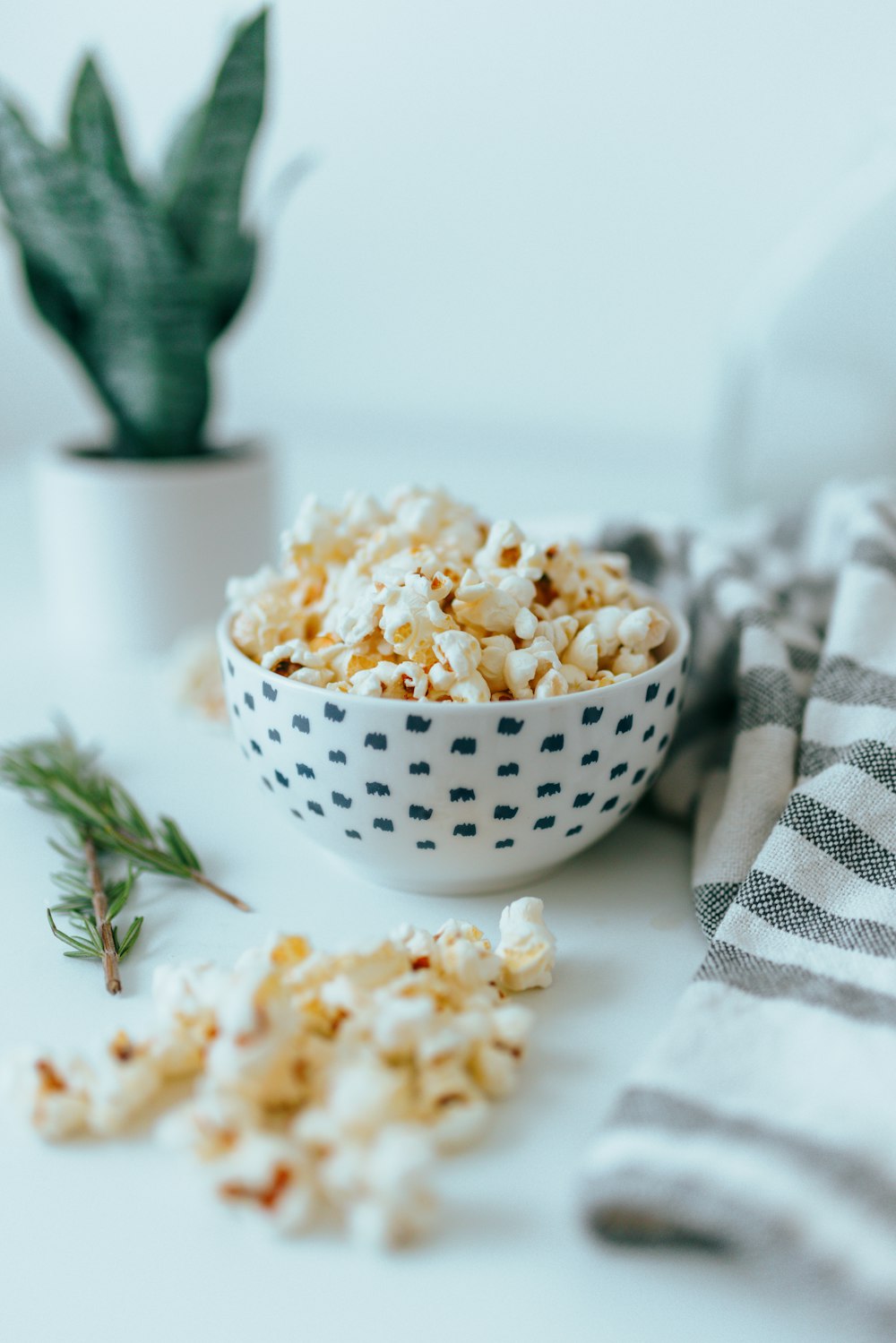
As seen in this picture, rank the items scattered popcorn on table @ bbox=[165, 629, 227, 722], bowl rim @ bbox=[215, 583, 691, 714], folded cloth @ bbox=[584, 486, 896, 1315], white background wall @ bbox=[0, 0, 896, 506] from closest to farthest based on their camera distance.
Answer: folded cloth @ bbox=[584, 486, 896, 1315] → bowl rim @ bbox=[215, 583, 691, 714] → scattered popcorn on table @ bbox=[165, 629, 227, 722] → white background wall @ bbox=[0, 0, 896, 506]

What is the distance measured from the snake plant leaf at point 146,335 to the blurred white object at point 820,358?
47 centimetres

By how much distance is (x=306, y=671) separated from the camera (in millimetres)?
498

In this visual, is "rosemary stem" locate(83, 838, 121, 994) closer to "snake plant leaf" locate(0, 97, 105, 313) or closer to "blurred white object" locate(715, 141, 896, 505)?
"snake plant leaf" locate(0, 97, 105, 313)

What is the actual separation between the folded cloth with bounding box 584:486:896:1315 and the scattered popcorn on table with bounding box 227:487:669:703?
10 cm

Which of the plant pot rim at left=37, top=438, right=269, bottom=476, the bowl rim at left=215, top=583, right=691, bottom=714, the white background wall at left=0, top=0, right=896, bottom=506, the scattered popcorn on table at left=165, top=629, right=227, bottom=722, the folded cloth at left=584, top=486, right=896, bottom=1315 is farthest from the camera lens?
the white background wall at left=0, top=0, right=896, bottom=506

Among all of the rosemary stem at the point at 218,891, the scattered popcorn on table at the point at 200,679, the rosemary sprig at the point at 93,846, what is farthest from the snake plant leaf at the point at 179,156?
the rosemary stem at the point at 218,891

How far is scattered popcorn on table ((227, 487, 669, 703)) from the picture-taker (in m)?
0.48

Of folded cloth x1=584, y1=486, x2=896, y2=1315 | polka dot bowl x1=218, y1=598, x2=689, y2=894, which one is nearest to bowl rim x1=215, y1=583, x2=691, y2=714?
polka dot bowl x1=218, y1=598, x2=689, y2=894

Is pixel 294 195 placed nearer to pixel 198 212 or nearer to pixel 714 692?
pixel 198 212

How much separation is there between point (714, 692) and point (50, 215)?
607mm

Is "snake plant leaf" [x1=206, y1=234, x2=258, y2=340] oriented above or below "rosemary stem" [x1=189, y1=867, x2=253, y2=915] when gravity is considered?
above

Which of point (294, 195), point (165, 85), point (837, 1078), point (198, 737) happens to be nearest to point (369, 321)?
point (294, 195)

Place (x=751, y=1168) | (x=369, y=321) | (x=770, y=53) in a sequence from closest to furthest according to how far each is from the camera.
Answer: (x=751, y=1168) < (x=770, y=53) < (x=369, y=321)

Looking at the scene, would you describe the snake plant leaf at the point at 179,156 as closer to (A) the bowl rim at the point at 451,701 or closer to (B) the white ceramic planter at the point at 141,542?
(B) the white ceramic planter at the point at 141,542
